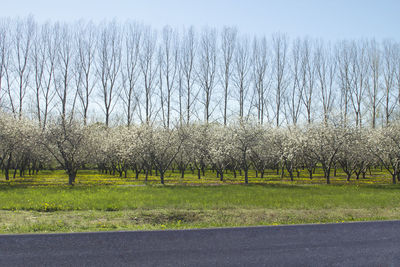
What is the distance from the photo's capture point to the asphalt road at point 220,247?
608cm

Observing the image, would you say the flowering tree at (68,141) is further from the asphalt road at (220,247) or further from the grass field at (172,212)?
the asphalt road at (220,247)

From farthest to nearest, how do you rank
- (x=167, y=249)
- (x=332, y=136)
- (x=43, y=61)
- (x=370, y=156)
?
(x=43, y=61)
(x=370, y=156)
(x=332, y=136)
(x=167, y=249)

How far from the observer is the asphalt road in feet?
19.9

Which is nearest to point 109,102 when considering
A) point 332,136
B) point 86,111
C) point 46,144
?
point 86,111

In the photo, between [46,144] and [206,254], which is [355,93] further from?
[206,254]

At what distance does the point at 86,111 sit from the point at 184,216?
40679mm

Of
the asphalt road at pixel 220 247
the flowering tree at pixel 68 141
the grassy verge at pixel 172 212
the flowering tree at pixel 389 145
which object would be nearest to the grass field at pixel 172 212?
the grassy verge at pixel 172 212

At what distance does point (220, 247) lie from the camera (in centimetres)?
666

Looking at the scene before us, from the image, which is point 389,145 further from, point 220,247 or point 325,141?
point 220,247

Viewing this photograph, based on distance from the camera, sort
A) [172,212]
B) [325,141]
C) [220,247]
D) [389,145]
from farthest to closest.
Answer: [325,141] < [389,145] < [172,212] < [220,247]

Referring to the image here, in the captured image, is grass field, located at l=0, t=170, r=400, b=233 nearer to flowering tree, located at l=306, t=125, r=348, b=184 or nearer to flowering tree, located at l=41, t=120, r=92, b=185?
flowering tree, located at l=41, t=120, r=92, b=185

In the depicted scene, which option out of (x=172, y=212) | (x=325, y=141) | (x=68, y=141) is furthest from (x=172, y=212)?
(x=325, y=141)

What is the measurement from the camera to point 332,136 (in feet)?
96.3

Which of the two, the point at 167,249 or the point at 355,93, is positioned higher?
the point at 355,93
